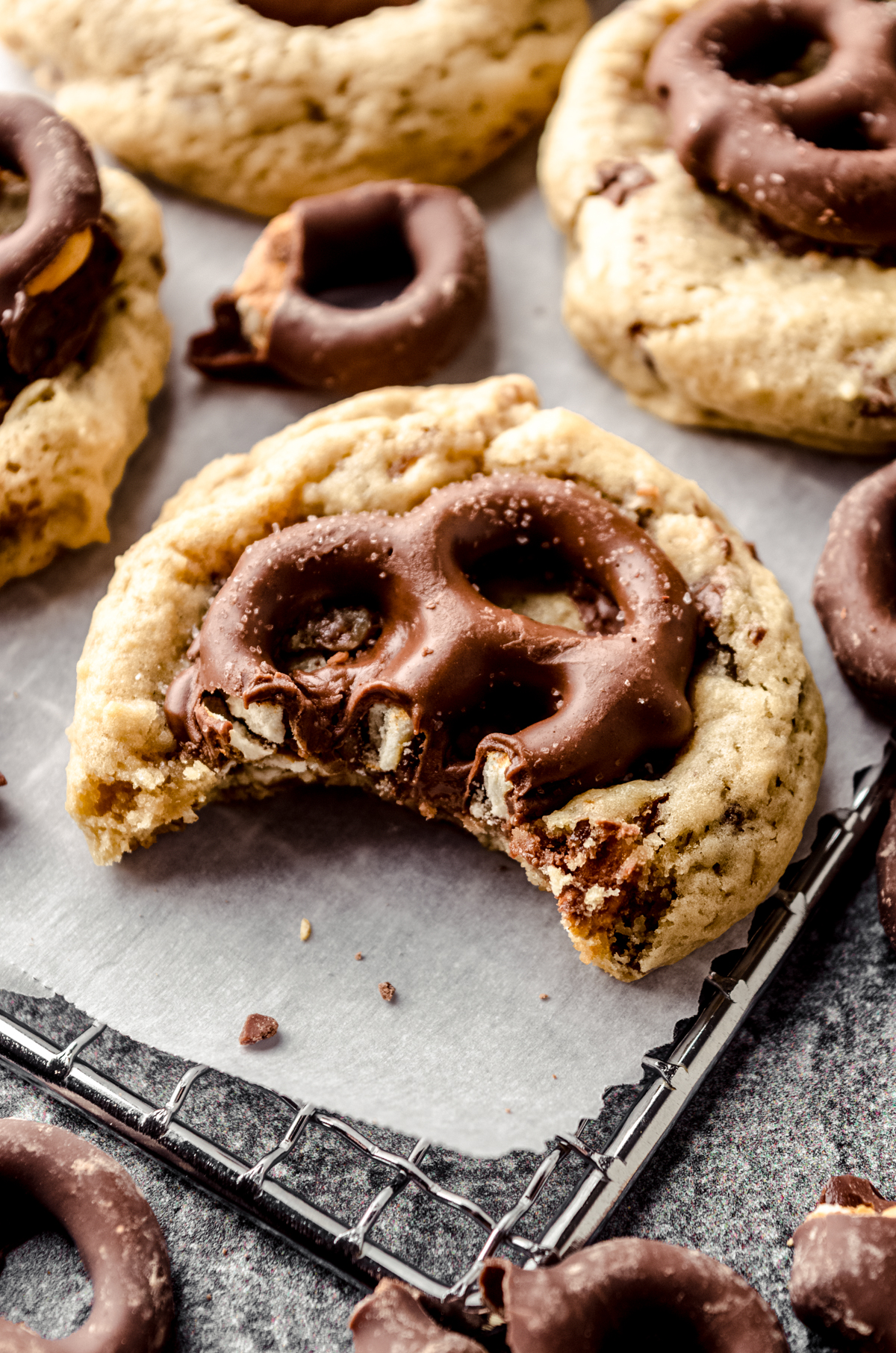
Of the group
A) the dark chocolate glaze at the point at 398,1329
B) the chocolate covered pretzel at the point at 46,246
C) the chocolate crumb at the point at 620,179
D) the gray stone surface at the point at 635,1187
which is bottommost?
the gray stone surface at the point at 635,1187

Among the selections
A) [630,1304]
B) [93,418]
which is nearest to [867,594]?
[630,1304]

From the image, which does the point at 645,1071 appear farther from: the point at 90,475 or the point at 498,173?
the point at 498,173

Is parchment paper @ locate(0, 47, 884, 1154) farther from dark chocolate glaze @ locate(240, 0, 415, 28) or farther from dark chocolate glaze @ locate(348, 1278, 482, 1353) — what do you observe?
dark chocolate glaze @ locate(240, 0, 415, 28)

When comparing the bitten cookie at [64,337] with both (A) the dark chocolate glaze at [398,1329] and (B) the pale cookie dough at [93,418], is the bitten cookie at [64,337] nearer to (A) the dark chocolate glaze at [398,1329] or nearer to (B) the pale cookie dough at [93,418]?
(B) the pale cookie dough at [93,418]

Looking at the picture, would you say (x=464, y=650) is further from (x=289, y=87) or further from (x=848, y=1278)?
(x=289, y=87)

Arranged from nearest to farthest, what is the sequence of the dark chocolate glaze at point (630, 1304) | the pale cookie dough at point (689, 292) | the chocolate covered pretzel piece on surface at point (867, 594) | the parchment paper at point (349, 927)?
1. the dark chocolate glaze at point (630, 1304)
2. the parchment paper at point (349, 927)
3. the chocolate covered pretzel piece on surface at point (867, 594)
4. the pale cookie dough at point (689, 292)

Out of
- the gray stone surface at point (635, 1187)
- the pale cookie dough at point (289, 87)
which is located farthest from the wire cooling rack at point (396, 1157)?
the pale cookie dough at point (289, 87)

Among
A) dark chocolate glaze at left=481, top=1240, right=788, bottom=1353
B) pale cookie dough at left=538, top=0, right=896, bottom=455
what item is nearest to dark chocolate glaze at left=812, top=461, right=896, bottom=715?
pale cookie dough at left=538, top=0, right=896, bottom=455
